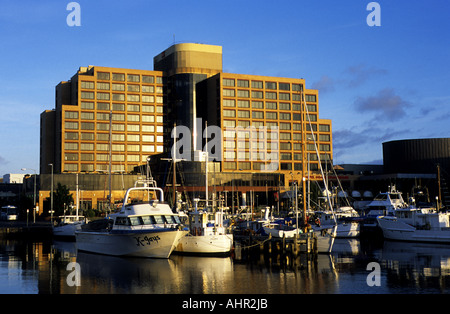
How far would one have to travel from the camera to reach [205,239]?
5262cm

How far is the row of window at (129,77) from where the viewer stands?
16650cm

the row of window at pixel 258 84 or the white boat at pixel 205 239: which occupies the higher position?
the row of window at pixel 258 84

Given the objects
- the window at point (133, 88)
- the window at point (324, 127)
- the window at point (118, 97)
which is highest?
the window at point (133, 88)

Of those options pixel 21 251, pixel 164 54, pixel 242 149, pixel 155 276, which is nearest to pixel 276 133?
pixel 242 149

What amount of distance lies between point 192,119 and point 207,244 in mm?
122191

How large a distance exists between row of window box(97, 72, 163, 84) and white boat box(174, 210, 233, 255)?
12104 centimetres

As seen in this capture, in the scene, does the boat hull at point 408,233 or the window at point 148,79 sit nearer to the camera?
the boat hull at point 408,233

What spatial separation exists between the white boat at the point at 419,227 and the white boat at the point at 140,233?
36382 millimetres

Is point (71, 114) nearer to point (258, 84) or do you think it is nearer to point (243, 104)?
point (243, 104)

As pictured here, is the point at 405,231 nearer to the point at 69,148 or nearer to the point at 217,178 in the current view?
the point at 217,178

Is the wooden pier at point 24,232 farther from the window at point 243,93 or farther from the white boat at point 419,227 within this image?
the window at point 243,93

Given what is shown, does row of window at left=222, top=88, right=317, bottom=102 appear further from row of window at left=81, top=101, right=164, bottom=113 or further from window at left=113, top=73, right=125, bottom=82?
window at left=113, top=73, right=125, bottom=82

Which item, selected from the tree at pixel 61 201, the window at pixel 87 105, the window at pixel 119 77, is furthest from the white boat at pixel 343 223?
the window at pixel 119 77
